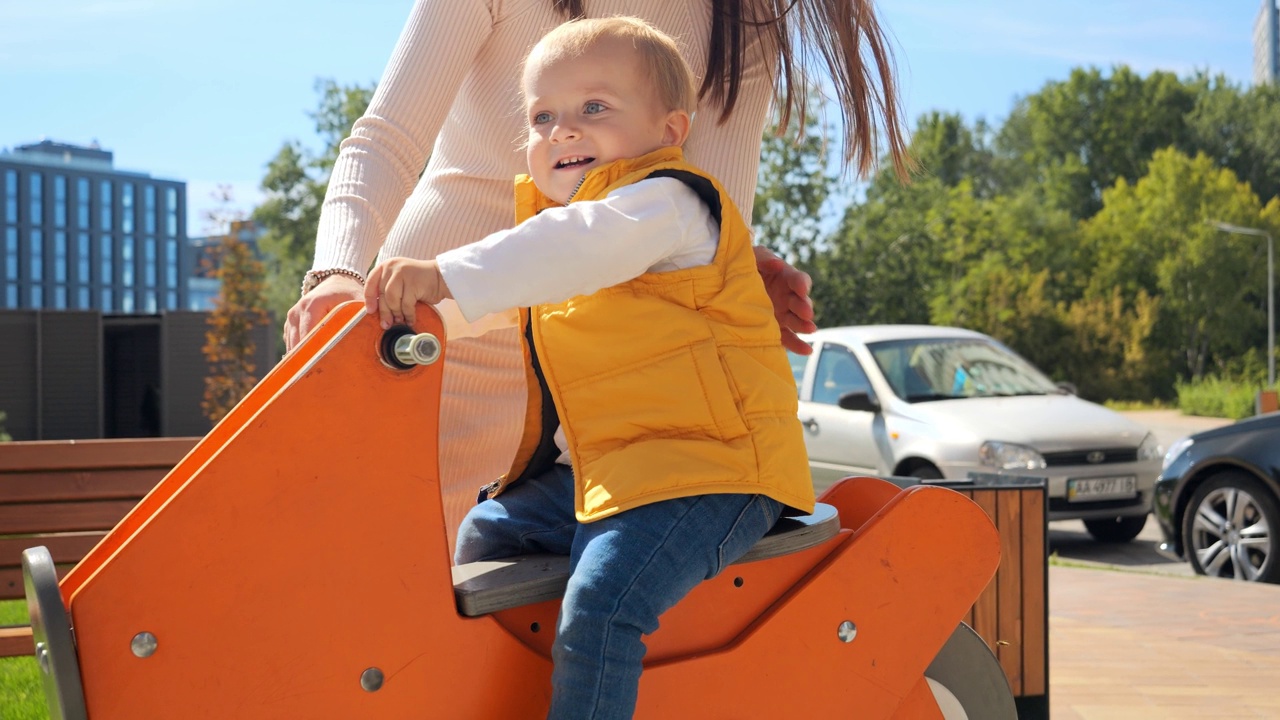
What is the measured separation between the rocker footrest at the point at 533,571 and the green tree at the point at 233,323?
60.9ft

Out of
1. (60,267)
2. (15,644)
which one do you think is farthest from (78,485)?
(60,267)

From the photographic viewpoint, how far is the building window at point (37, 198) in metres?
84.2

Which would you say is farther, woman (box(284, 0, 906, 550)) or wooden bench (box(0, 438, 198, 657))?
wooden bench (box(0, 438, 198, 657))

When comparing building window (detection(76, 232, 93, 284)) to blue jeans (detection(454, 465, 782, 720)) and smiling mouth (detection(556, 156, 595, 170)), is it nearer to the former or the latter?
smiling mouth (detection(556, 156, 595, 170))

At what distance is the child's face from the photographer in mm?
1920

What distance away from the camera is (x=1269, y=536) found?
699 centimetres

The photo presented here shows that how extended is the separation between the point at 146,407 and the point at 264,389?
23.6 m

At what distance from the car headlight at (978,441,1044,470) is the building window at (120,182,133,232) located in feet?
304

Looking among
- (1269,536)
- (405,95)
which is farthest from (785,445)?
(1269,536)

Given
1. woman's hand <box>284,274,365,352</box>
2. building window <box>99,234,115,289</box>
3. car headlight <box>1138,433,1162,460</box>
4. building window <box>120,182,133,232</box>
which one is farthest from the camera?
building window <box>120,182,133,232</box>

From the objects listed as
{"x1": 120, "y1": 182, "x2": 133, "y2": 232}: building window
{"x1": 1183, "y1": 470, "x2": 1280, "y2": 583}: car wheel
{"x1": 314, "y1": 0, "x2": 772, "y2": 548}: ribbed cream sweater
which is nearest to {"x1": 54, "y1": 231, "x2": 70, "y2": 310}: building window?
{"x1": 120, "y1": 182, "x2": 133, "y2": 232}: building window

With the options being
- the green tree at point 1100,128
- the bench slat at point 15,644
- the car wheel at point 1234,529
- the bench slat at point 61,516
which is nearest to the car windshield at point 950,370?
the car wheel at point 1234,529

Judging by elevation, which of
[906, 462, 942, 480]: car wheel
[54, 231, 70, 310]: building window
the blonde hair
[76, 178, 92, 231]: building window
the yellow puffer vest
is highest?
[76, 178, 92, 231]: building window

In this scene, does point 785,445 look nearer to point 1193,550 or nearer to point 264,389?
point 264,389
